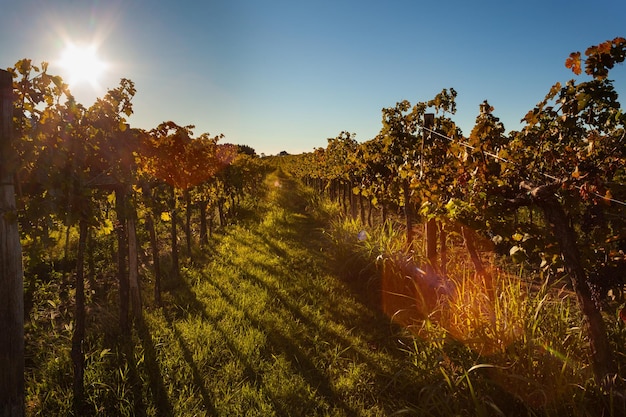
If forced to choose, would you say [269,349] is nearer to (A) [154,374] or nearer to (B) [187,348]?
(B) [187,348]

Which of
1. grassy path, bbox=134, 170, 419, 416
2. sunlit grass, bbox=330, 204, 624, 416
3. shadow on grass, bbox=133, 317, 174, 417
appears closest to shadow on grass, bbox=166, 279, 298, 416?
grassy path, bbox=134, 170, 419, 416

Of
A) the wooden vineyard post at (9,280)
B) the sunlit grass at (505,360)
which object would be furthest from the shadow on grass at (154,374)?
the sunlit grass at (505,360)

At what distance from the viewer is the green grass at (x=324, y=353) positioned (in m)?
3.11

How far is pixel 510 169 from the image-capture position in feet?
10.5

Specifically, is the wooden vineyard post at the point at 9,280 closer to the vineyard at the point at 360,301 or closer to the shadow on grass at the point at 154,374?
the vineyard at the point at 360,301

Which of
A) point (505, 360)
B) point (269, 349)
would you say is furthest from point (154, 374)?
point (505, 360)

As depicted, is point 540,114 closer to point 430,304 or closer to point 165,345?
point 430,304

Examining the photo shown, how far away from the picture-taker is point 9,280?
2.40m

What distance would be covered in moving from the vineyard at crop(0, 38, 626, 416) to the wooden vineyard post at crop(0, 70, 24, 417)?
0.01 m

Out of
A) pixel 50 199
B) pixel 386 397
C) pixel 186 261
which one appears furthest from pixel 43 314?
pixel 386 397

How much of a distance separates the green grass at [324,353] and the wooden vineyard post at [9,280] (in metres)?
1.02

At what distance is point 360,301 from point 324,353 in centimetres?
166

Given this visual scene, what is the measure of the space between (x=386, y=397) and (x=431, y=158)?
11.7ft

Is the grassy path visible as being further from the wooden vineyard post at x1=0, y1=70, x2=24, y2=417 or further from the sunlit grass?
the wooden vineyard post at x1=0, y1=70, x2=24, y2=417
